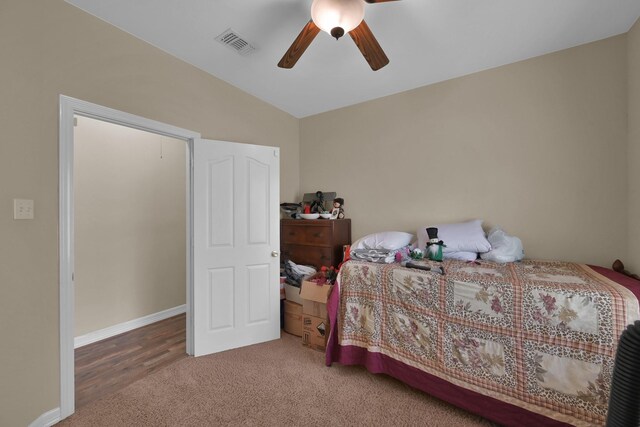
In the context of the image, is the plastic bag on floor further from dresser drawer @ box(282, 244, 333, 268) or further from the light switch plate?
the light switch plate

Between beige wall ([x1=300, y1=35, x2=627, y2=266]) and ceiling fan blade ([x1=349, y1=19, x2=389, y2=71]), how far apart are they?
4.03ft

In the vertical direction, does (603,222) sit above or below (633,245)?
above

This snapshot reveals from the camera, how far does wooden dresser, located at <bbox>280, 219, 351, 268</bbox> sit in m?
2.98

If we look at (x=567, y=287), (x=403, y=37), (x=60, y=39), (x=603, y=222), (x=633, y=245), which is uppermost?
(x=403, y=37)

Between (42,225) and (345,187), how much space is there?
8.63 ft

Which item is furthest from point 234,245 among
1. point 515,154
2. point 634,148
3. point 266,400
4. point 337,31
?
point 634,148

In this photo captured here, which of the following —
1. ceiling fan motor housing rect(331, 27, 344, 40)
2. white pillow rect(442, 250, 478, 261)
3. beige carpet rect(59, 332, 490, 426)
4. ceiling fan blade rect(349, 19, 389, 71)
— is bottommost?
beige carpet rect(59, 332, 490, 426)

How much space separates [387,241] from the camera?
2.53 m

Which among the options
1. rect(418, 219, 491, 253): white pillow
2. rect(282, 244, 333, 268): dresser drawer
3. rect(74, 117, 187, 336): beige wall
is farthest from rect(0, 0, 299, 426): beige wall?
rect(418, 219, 491, 253): white pillow

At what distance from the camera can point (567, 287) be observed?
59.3 inches

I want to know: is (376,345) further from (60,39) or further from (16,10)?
(16,10)

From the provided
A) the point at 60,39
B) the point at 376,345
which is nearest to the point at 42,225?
the point at 60,39

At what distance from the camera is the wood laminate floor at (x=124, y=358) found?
6.84ft

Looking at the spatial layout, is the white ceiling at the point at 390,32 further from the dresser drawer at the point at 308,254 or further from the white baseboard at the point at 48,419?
the white baseboard at the point at 48,419
